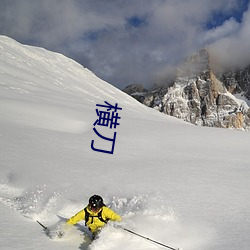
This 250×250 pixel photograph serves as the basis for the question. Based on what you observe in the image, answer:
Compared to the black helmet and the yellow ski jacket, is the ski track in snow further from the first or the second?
the black helmet

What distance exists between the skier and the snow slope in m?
0.22

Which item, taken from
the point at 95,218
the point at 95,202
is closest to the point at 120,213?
the point at 95,218

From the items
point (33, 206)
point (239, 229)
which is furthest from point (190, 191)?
point (33, 206)

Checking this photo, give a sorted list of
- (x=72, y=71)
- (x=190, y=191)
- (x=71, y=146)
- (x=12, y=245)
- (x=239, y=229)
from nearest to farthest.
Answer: (x=12, y=245)
(x=239, y=229)
(x=190, y=191)
(x=71, y=146)
(x=72, y=71)

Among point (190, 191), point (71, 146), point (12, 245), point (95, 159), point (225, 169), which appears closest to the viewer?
point (12, 245)

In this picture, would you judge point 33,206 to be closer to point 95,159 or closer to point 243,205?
point 95,159

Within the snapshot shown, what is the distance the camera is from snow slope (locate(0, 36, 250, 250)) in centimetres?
555

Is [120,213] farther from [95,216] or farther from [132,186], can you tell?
[132,186]

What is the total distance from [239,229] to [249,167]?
4936mm

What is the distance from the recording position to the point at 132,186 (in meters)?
8.15

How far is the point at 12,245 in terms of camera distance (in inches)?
196

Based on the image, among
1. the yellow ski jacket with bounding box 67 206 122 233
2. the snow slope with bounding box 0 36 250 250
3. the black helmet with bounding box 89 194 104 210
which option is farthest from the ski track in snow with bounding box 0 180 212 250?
the black helmet with bounding box 89 194 104 210

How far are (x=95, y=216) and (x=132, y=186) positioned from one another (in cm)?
234

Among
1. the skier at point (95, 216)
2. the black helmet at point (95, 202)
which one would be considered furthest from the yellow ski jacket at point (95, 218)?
the black helmet at point (95, 202)
